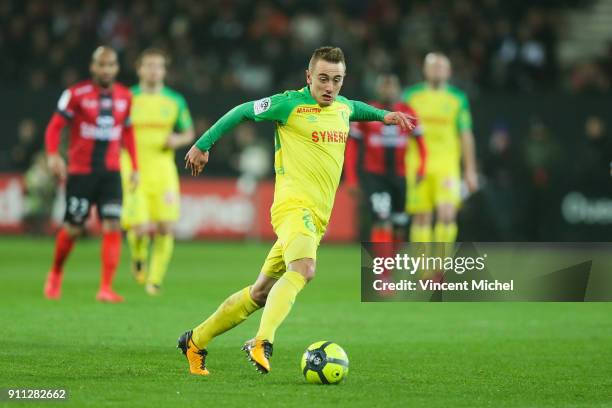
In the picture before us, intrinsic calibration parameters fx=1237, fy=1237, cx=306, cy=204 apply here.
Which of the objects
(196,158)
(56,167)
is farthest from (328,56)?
(56,167)

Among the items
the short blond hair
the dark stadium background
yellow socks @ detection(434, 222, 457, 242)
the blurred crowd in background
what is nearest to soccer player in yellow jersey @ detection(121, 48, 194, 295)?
yellow socks @ detection(434, 222, 457, 242)

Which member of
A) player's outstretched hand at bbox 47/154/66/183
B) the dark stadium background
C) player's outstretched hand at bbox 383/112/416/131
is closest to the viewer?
player's outstretched hand at bbox 383/112/416/131

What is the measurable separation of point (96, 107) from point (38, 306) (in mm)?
2151

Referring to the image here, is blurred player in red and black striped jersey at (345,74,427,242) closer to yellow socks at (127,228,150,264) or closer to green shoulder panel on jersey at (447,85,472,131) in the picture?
green shoulder panel on jersey at (447,85,472,131)

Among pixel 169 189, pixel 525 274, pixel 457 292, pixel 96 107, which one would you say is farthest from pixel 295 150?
pixel 169 189

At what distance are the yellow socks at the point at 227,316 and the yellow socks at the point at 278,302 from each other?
24cm

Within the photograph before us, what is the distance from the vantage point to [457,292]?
10.1 m

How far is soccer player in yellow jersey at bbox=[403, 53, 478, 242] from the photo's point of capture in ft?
50.5

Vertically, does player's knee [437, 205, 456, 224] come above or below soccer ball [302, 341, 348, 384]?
above

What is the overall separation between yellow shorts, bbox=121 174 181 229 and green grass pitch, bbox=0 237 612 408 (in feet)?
2.71

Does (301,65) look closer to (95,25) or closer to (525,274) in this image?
(95,25)

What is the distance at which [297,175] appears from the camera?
25.8 ft

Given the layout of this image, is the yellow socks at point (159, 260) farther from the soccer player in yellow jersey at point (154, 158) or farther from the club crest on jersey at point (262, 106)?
the club crest on jersey at point (262, 106)

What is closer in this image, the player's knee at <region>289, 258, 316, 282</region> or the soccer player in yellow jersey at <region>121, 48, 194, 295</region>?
the player's knee at <region>289, 258, 316, 282</region>
